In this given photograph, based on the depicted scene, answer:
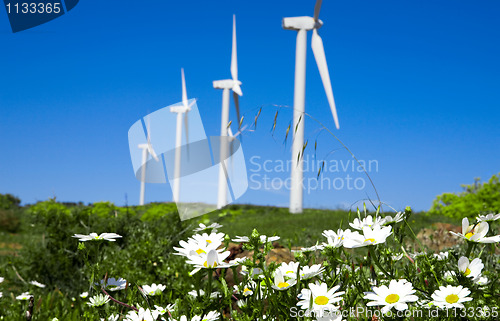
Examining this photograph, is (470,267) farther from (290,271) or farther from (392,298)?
(290,271)

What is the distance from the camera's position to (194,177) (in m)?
11.8

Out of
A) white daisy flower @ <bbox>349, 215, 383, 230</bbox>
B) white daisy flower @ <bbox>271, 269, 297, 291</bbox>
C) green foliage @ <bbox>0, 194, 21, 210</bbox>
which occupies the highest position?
white daisy flower @ <bbox>349, 215, 383, 230</bbox>

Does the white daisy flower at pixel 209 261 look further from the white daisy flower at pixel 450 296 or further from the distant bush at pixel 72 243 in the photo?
the distant bush at pixel 72 243

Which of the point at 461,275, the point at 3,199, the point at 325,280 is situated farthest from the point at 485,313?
the point at 3,199

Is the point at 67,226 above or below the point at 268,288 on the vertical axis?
below

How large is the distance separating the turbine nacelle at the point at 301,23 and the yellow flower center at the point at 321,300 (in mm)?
15945

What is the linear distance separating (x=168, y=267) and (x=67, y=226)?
281cm

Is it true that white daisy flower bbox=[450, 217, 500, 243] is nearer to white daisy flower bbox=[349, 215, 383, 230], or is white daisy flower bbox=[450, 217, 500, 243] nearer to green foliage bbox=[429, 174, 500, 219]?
Result: white daisy flower bbox=[349, 215, 383, 230]

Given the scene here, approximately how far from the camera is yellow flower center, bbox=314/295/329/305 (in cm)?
161

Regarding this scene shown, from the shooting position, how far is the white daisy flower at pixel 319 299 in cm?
156

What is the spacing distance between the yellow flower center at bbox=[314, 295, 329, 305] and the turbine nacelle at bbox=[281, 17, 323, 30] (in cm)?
1595

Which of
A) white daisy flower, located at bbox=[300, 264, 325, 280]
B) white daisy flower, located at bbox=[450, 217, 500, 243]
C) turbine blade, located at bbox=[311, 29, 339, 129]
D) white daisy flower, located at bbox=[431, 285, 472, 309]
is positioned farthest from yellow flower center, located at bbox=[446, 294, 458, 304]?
turbine blade, located at bbox=[311, 29, 339, 129]

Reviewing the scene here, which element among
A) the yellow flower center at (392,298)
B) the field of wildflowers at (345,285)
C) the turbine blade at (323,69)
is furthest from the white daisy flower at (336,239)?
the turbine blade at (323,69)

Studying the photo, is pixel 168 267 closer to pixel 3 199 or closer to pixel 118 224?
pixel 118 224
